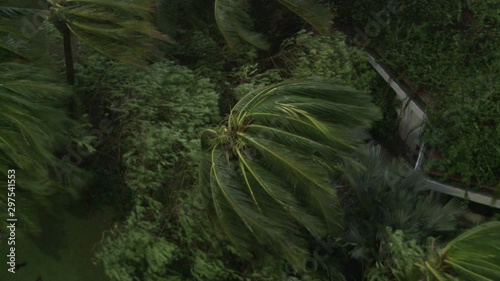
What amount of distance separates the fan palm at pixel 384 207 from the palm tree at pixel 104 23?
12.7 feet

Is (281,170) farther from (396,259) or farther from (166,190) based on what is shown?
(166,190)

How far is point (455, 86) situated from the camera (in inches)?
340

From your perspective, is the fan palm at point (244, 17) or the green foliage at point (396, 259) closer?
the green foliage at point (396, 259)

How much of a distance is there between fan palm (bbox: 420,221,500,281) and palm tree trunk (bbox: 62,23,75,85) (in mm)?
6399

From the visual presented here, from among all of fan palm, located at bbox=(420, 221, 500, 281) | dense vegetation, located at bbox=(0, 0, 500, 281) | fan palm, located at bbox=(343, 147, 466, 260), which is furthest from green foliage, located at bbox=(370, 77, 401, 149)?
fan palm, located at bbox=(420, 221, 500, 281)

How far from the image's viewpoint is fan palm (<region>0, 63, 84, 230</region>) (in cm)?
662

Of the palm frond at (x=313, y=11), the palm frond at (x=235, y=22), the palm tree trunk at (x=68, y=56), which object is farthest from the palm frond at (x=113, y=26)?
the palm frond at (x=313, y=11)

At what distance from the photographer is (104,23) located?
7.67m

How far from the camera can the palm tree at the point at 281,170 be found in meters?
6.19

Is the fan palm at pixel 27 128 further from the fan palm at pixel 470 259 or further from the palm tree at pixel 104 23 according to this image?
the fan palm at pixel 470 259

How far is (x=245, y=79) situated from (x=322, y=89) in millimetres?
2284

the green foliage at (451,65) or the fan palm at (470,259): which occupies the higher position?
the green foliage at (451,65)

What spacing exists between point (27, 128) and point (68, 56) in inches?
78.7

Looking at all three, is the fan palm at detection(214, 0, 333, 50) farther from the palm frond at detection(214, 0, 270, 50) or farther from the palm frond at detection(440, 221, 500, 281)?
the palm frond at detection(440, 221, 500, 281)
